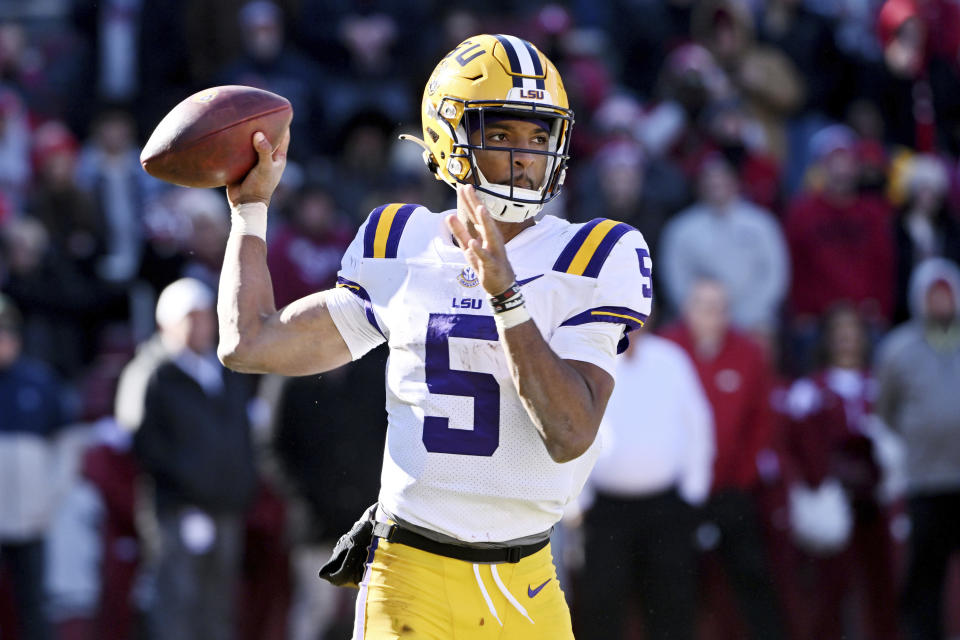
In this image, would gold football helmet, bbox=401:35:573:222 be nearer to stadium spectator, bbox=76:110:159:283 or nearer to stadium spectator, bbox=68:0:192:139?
stadium spectator, bbox=76:110:159:283

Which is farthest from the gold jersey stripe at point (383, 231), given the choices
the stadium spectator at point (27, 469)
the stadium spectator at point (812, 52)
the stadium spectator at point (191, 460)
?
the stadium spectator at point (812, 52)

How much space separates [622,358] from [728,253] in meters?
1.65

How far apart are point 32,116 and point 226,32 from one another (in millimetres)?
1367

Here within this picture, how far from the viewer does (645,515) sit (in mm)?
6750

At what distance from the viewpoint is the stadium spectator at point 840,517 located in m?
7.61

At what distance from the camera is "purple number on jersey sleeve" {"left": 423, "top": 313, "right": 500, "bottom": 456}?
3240 mm

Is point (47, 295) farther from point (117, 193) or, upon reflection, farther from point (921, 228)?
point (921, 228)

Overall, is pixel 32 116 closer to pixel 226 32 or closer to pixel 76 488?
pixel 226 32

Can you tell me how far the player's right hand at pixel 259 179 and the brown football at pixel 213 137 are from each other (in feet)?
0.06

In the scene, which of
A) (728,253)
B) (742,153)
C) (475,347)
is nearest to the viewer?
(475,347)

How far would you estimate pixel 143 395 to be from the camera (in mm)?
6906

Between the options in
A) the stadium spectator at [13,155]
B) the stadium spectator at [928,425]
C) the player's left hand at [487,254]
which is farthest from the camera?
the stadium spectator at [13,155]

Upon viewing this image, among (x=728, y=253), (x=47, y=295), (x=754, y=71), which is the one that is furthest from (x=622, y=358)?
(x=754, y=71)

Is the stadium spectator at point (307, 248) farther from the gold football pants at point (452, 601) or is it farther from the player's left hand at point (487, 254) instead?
the player's left hand at point (487, 254)
